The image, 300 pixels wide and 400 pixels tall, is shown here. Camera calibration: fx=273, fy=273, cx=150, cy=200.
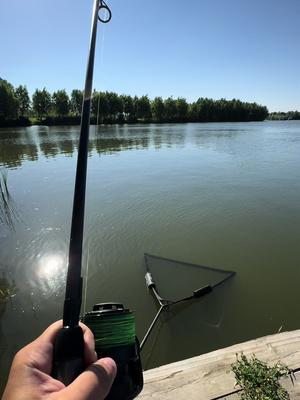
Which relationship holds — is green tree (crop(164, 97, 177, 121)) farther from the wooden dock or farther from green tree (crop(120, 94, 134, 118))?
the wooden dock

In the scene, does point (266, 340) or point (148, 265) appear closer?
point (266, 340)

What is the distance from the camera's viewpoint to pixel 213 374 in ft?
9.39

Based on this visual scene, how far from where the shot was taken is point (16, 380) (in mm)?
1195

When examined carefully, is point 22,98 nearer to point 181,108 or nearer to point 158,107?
point 158,107

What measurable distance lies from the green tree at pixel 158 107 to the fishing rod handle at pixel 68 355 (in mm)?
103396

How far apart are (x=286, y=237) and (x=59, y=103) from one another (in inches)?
3506

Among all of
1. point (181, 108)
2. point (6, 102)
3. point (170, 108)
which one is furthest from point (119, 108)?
point (6, 102)

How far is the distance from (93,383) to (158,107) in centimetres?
10378

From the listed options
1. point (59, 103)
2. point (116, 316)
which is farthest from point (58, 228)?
point (59, 103)

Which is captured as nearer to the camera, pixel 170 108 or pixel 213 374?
pixel 213 374

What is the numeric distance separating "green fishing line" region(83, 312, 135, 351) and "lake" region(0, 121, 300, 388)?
10.7ft

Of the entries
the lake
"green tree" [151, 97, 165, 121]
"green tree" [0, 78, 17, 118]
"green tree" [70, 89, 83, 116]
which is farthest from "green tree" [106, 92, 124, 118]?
the lake

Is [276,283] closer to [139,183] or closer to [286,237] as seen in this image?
[286,237]

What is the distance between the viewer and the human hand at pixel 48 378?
1.12m
